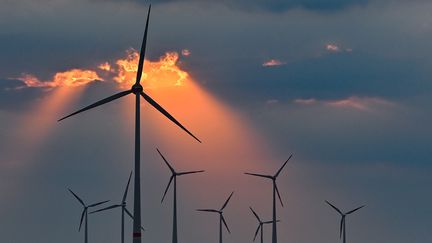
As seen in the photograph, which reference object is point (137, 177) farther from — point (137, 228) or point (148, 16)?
point (148, 16)

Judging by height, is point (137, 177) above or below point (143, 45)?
below

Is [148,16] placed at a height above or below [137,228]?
above

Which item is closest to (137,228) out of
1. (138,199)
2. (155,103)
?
(138,199)

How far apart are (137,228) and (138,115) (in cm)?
1304

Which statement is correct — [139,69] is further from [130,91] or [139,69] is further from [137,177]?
[137,177]

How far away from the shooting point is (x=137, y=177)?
173375mm

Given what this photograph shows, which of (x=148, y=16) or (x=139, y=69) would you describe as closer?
(x=148, y=16)

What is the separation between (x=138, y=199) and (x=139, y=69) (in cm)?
2013

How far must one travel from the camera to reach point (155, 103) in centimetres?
18425

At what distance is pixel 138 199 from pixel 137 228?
330 cm

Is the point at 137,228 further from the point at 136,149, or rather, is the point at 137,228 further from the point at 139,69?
the point at 139,69

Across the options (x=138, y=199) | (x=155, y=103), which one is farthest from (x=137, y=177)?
(x=155, y=103)

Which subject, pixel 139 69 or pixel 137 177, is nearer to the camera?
pixel 137 177

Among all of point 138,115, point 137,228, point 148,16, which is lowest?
point 137,228
